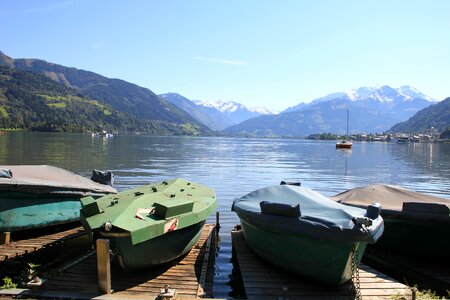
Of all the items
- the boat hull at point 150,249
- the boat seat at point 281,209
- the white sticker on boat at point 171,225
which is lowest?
the boat hull at point 150,249

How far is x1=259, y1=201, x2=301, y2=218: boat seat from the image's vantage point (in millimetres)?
9484

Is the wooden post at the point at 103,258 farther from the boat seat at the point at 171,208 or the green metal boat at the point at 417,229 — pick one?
the green metal boat at the point at 417,229

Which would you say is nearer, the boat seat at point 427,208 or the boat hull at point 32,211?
the boat seat at point 427,208

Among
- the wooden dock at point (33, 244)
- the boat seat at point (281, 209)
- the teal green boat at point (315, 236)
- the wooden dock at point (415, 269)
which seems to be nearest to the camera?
the teal green boat at point (315, 236)

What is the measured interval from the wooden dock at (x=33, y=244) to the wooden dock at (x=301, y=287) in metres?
5.76

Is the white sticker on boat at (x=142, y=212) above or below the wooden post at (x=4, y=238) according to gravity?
above

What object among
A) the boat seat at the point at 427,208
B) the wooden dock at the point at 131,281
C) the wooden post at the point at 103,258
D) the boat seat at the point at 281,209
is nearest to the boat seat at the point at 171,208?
the wooden dock at the point at 131,281

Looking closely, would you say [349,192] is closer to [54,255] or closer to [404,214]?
[404,214]

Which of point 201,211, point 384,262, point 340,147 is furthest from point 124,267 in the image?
point 340,147

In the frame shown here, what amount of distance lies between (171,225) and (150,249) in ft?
2.29

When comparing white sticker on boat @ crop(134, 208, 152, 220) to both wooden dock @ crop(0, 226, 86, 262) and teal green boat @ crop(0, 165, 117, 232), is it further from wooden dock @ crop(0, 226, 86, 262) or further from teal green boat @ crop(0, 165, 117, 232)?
teal green boat @ crop(0, 165, 117, 232)

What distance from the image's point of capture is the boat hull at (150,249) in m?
9.19

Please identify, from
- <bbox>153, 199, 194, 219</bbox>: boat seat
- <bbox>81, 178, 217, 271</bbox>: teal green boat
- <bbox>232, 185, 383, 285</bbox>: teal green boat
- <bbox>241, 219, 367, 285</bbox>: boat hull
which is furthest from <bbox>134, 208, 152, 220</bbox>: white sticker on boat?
<bbox>241, 219, 367, 285</bbox>: boat hull

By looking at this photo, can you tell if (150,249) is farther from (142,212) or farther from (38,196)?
(38,196)
